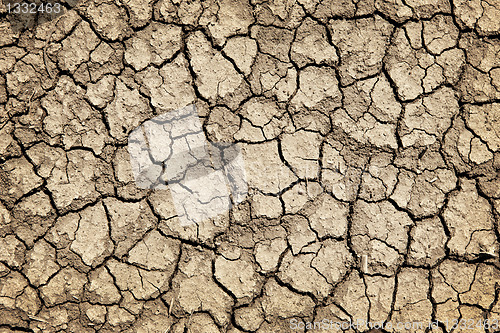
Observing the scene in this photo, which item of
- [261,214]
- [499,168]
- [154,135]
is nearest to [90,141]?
[154,135]

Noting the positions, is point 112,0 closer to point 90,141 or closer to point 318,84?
point 90,141
